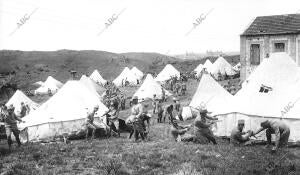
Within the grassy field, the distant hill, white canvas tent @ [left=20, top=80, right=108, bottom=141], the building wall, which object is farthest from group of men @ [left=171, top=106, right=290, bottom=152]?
the distant hill

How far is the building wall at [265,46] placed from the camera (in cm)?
2833

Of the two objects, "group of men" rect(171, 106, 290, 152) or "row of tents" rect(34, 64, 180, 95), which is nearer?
"group of men" rect(171, 106, 290, 152)

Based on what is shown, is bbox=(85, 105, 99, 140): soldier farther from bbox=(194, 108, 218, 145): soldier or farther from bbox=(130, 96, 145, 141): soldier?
bbox=(194, 108, 218, 145): soldier

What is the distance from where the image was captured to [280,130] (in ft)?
36.3

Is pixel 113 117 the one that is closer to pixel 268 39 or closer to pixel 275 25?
pixel 268 39

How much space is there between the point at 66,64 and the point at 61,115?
2062 inches

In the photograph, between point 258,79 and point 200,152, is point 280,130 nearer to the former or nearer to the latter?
point 200,152

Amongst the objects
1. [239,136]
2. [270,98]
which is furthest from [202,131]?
[270,98]

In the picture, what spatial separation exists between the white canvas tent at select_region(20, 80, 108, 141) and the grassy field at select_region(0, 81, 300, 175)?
2.81 metres

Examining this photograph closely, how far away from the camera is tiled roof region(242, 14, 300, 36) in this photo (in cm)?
2880

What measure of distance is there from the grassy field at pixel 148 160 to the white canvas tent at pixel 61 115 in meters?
2.81

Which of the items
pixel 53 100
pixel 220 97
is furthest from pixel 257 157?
pixel 53 100

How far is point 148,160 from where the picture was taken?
1037 cm

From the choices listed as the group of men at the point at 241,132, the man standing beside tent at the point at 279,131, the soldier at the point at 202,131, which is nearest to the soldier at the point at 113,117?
the group of men at the point at 241,132
